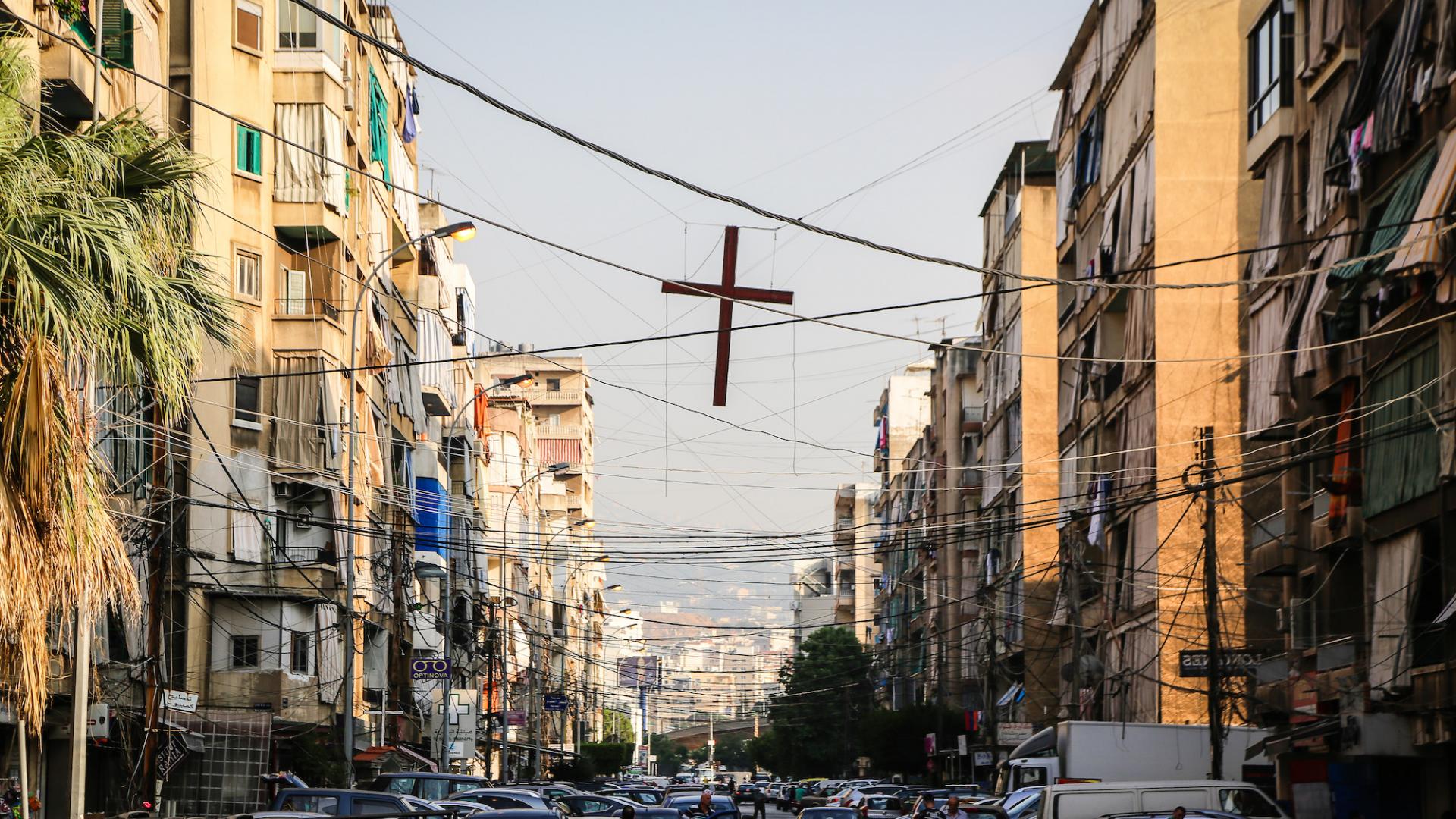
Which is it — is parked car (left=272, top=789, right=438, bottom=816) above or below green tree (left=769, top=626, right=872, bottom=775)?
above

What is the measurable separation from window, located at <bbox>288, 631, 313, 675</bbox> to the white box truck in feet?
62.3

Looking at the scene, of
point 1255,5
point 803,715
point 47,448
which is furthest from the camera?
point 803,715

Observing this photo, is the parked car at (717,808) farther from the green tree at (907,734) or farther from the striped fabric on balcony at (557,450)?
the striped fabric on balcony at (557,450)

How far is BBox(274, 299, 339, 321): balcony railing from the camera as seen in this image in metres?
46.7

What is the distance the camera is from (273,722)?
44.4 meters

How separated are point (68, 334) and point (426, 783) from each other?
29.1 meters

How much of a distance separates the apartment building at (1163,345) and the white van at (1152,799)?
1513 cm

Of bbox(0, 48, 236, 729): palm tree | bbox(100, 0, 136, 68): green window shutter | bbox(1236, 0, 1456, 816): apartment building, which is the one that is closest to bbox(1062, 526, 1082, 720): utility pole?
bbox(1236, 0, 1456, 816): apartment building

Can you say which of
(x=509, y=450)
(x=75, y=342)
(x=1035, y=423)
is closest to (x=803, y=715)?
(x=509, y=450)

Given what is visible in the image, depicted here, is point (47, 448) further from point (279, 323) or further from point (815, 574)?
point (815, 574)

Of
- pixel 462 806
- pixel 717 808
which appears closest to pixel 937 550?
pixel 717 808

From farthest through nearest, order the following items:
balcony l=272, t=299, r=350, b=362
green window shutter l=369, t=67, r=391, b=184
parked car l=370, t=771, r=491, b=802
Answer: green window shutter l=369, t=67, r=391, b=184, balcony l=272, t=299, r=350, b=362, parked car l=370, t=771, r=491, b=802

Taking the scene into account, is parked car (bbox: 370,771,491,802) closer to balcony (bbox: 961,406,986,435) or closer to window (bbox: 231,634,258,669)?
window (bbox: 231,634,258,669)

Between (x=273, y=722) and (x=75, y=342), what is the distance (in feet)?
116
